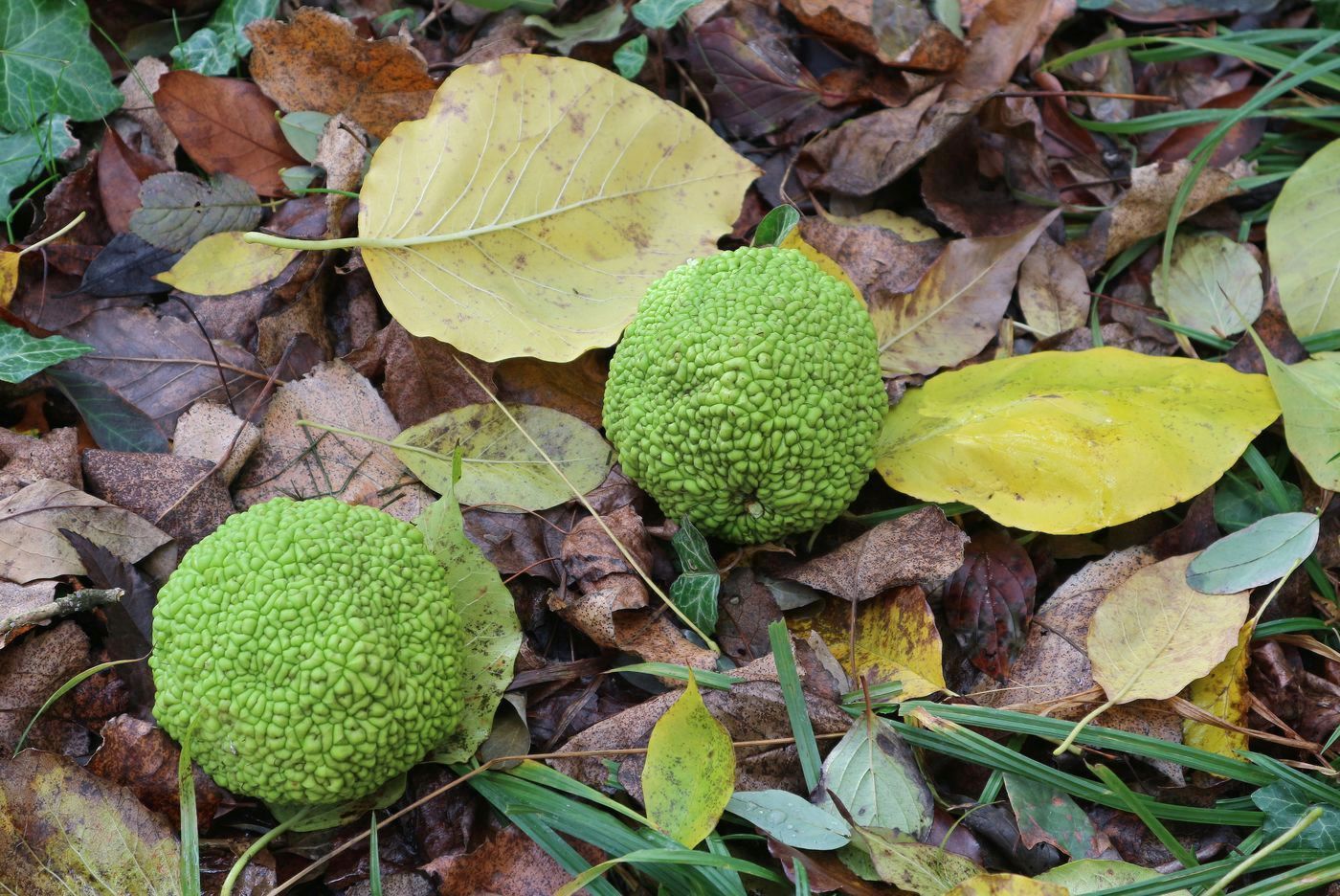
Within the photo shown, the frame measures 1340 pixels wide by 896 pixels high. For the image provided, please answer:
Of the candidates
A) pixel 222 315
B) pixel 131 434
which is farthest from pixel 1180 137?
pixel 131 434

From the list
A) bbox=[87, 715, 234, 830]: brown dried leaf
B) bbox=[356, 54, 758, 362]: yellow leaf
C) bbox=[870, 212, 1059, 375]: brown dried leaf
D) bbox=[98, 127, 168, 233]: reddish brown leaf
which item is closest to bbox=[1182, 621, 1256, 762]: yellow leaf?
bbox=[870, 212, 1059, 375]: brown dried leaf

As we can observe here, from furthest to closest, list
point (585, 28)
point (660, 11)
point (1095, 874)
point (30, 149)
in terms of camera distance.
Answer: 1. point (585, 28)
2. point (660, 11)
3. point (30, 149)
4. point (1095, 874)

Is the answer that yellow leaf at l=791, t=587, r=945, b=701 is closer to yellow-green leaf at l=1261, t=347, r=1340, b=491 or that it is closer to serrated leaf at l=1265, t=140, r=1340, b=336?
yellow-green leaf at l=1261, t=347, r=1340, b=491

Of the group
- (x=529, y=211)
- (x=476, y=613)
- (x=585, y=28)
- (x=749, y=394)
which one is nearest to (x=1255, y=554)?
(x=749, y=394)

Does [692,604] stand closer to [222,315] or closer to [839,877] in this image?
[839,877]

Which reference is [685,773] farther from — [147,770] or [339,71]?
[339,71]

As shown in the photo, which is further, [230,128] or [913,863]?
[230,128]

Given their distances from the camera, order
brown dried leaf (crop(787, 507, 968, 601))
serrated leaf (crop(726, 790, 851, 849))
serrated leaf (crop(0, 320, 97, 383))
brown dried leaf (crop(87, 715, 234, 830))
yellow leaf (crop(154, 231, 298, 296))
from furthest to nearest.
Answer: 1. yellow leaf (crop(154, 231, 298, 296))
2. serrated leaf (crop(0, 320, 97, 383))
3. brown dried leaf (crop(787, 507, 968, 601))
4. brown dried leaf (crop(87, 715, 234, 830))
5. serrated leaf (crop(726, 790, 851, 849))

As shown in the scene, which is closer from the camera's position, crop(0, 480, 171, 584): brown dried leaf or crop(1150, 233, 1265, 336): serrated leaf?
crop(0, 480, 171, 584): brown dried leaf
